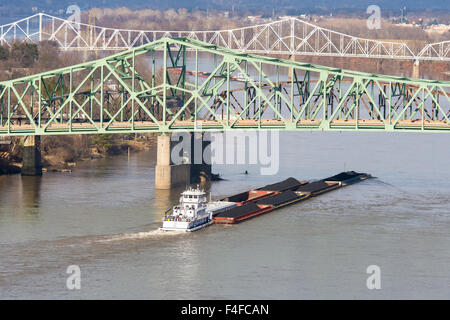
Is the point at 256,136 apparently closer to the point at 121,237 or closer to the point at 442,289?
the point at 121,237

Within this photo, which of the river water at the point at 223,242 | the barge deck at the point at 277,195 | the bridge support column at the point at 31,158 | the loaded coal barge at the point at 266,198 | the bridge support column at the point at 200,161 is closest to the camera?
the river water at the point at 223,242

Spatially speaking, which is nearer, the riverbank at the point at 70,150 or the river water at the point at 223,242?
the river water at the point at 223,242
